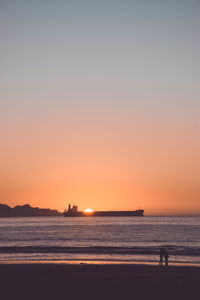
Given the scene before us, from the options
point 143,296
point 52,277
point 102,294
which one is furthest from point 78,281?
point 143,296

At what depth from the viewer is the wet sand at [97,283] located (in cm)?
1969

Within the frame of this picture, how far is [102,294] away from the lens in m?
19.9

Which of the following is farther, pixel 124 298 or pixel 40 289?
pixel 40 289

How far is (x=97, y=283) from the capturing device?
75.9 feet

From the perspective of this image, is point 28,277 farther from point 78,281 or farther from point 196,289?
point 196,289

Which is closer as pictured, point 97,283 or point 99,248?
point 97,283

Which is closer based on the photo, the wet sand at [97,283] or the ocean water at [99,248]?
the wet sand at [97,283]

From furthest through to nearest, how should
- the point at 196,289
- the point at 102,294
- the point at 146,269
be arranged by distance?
the point at 146,269 < the point at 196,289 < the point at 102,294

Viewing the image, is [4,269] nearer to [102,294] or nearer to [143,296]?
[102,294]

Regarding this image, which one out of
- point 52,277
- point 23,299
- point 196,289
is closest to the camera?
point 23,299

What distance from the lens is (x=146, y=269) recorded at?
29.3 meters

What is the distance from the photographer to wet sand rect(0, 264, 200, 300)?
19688 millimetres

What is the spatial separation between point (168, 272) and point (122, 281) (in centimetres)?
532

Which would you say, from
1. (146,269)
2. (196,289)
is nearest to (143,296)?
(196,289)
